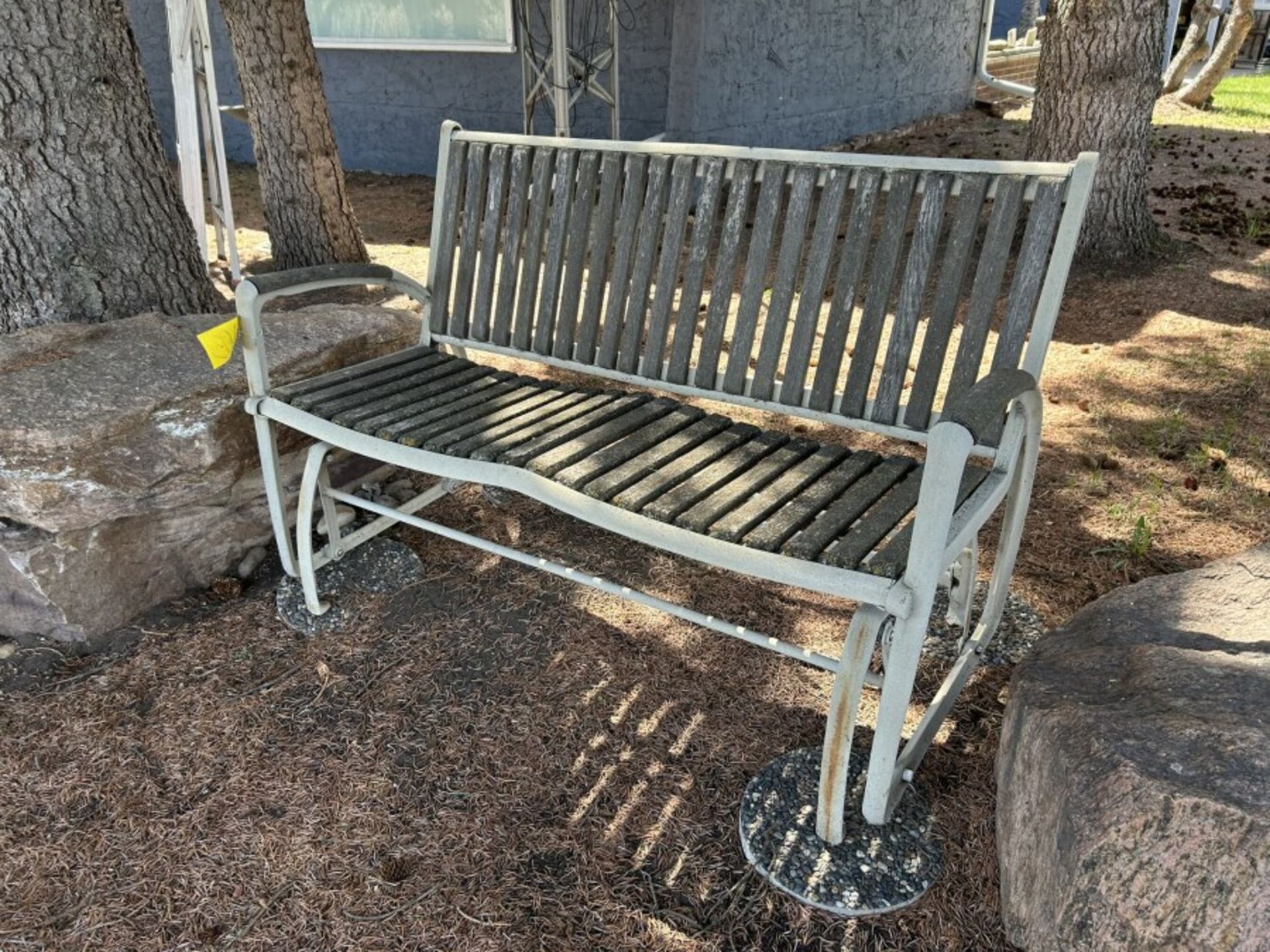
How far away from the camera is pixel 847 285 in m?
2.31

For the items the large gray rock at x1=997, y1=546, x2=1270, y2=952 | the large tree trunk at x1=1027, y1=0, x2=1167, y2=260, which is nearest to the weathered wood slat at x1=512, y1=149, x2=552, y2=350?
the large gray rock at x1=997, y1=546, x2=1270, y2=952

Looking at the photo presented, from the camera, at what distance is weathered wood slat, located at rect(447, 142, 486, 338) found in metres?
2.81

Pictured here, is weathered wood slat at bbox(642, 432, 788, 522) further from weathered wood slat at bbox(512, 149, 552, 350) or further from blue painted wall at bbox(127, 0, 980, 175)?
blue painted wall at bbox(127, 0, 980, 175)

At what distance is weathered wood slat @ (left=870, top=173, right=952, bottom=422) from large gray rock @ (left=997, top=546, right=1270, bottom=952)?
68 centimetres

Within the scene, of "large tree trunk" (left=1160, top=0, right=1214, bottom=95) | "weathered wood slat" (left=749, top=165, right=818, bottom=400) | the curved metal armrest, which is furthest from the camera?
"large tree trunk" (left=1160, top=0, right=1214, bottom=95)

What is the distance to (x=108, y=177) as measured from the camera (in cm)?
304

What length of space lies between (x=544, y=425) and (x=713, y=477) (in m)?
0.50

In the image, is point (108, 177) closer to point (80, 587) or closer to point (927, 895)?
point (80, 587)

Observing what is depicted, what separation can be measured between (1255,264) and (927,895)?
4634 millimetres

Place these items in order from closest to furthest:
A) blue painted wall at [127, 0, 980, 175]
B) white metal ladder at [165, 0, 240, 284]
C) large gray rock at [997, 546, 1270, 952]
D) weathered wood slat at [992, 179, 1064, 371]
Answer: large gray rock at [997, 546, 1270, 952] → weathered wood slat at [992, 179, 1064, 371] → white metal ladder at [165, 0, 240, 284] → blue painted wall at [127, 0, 980, 175]

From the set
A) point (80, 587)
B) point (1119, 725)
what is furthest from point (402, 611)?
point (1119, 725)

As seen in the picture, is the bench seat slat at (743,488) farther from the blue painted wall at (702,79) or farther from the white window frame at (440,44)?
the white window frame at (440,44)

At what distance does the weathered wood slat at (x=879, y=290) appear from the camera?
2.21 meters

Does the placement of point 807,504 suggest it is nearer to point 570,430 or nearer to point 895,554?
point 895,554
